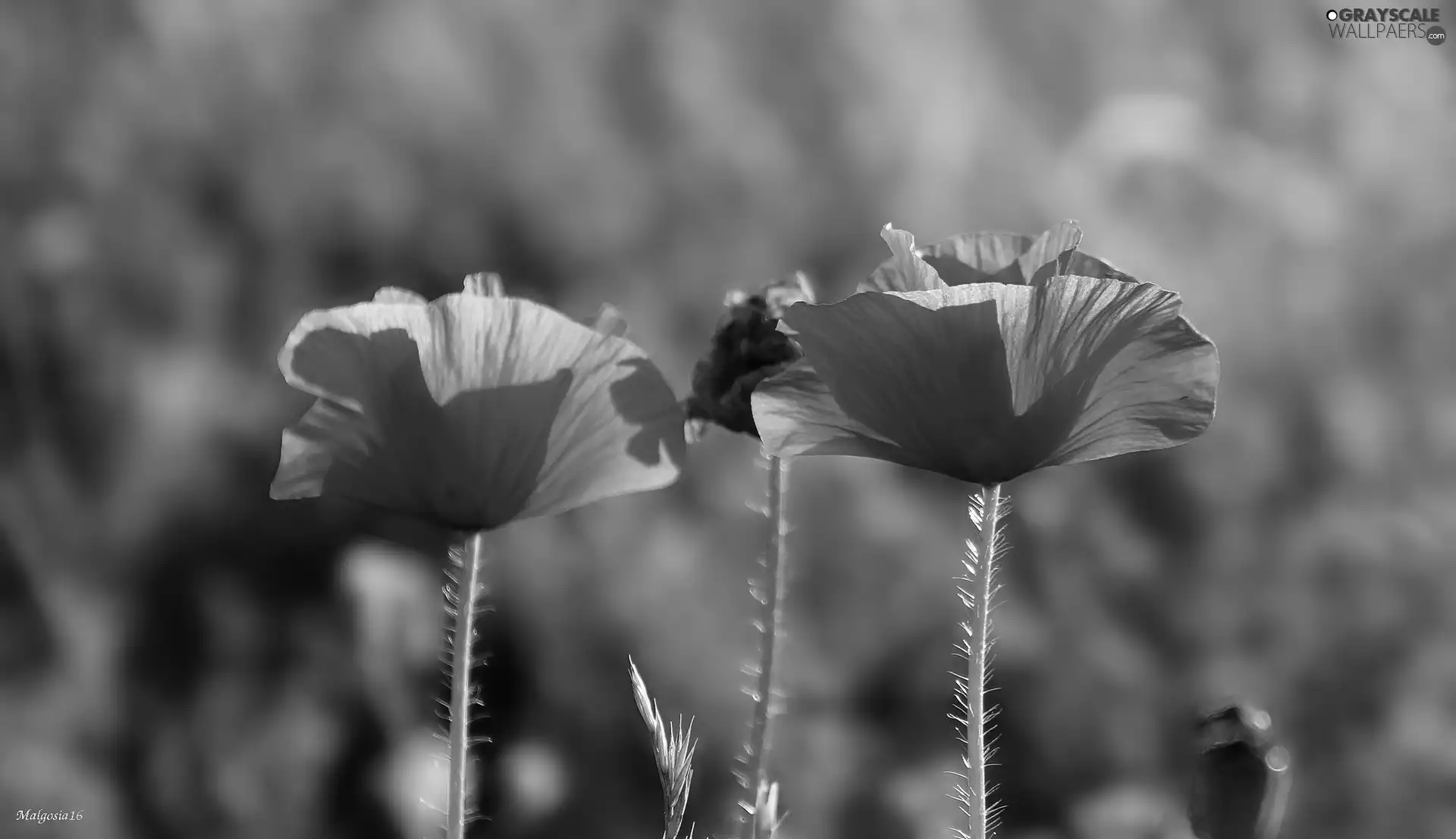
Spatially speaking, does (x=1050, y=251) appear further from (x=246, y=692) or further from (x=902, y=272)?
(x=246, y=692)

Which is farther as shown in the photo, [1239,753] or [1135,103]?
[1135,103]

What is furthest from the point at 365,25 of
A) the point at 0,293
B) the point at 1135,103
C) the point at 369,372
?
the point at 369,372

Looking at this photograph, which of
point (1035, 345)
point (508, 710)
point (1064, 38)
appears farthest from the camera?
point (1064, 38)

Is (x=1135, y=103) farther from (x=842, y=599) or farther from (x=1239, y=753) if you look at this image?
(x=1239, y=753)

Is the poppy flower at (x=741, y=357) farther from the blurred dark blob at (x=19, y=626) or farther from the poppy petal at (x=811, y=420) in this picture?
the blurred dark blob at (x=19, y=626)

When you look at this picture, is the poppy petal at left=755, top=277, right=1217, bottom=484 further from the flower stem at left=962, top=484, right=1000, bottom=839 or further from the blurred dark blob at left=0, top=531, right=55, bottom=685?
the blurred dark blob at left=0, top=531, right=55, bottom=685

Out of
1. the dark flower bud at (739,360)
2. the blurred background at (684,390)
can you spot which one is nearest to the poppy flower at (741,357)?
the dark flower bud at (739,360)

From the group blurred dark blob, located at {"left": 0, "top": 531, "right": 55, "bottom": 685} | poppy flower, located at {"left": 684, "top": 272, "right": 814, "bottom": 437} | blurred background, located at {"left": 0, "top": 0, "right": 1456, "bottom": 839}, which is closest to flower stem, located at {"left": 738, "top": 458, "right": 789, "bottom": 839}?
poppy flower, located at {"left": 684, "top": 272, "right": 814, "bottom": 437}
